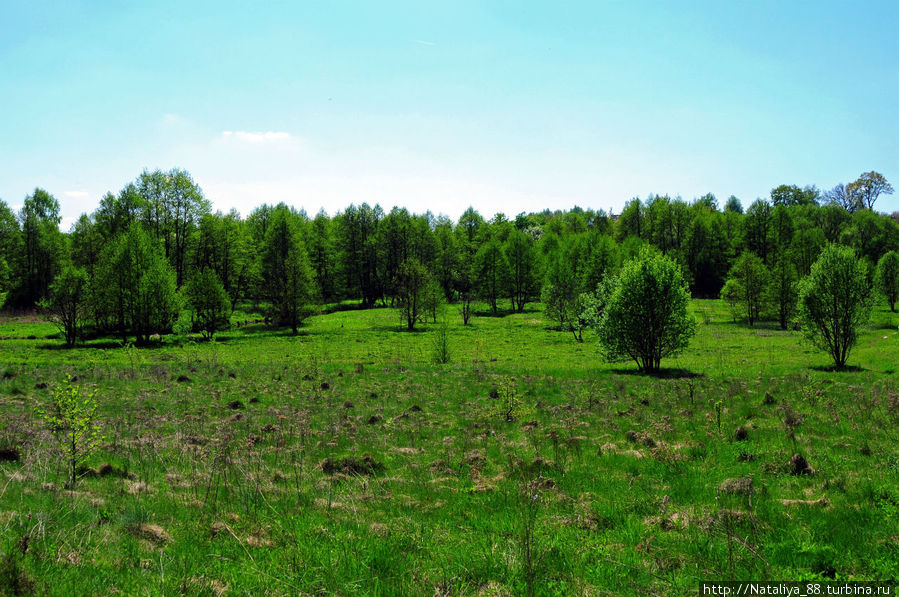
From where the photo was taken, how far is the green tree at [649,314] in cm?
2786

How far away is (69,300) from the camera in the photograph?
151 ft

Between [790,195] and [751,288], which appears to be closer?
[751,288]

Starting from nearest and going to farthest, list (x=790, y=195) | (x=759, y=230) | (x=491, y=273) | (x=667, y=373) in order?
(x=667, y=373), (x=491, y=273), (x=759, y=230), (x=790, y=195)

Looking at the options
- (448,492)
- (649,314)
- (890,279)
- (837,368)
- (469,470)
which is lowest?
(837,368)

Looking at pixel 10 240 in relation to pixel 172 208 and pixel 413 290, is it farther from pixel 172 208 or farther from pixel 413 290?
pixel 413 290

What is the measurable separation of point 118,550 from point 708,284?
111637mm

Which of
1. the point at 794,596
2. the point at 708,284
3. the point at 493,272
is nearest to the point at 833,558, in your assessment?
the point at 794,596

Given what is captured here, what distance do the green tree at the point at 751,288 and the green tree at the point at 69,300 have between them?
8015 cm

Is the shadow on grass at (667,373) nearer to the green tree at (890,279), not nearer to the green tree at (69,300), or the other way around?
the green tree at (69,300)

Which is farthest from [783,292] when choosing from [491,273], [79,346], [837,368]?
[79,346]

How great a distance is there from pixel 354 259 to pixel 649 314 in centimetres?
6904

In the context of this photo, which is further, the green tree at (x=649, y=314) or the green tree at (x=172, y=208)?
→ the green tree at (x=172, y=208)

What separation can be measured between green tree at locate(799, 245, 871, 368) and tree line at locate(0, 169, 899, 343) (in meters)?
13.3

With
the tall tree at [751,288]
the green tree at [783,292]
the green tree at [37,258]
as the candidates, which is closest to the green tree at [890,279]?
the green tree at [783,292]
